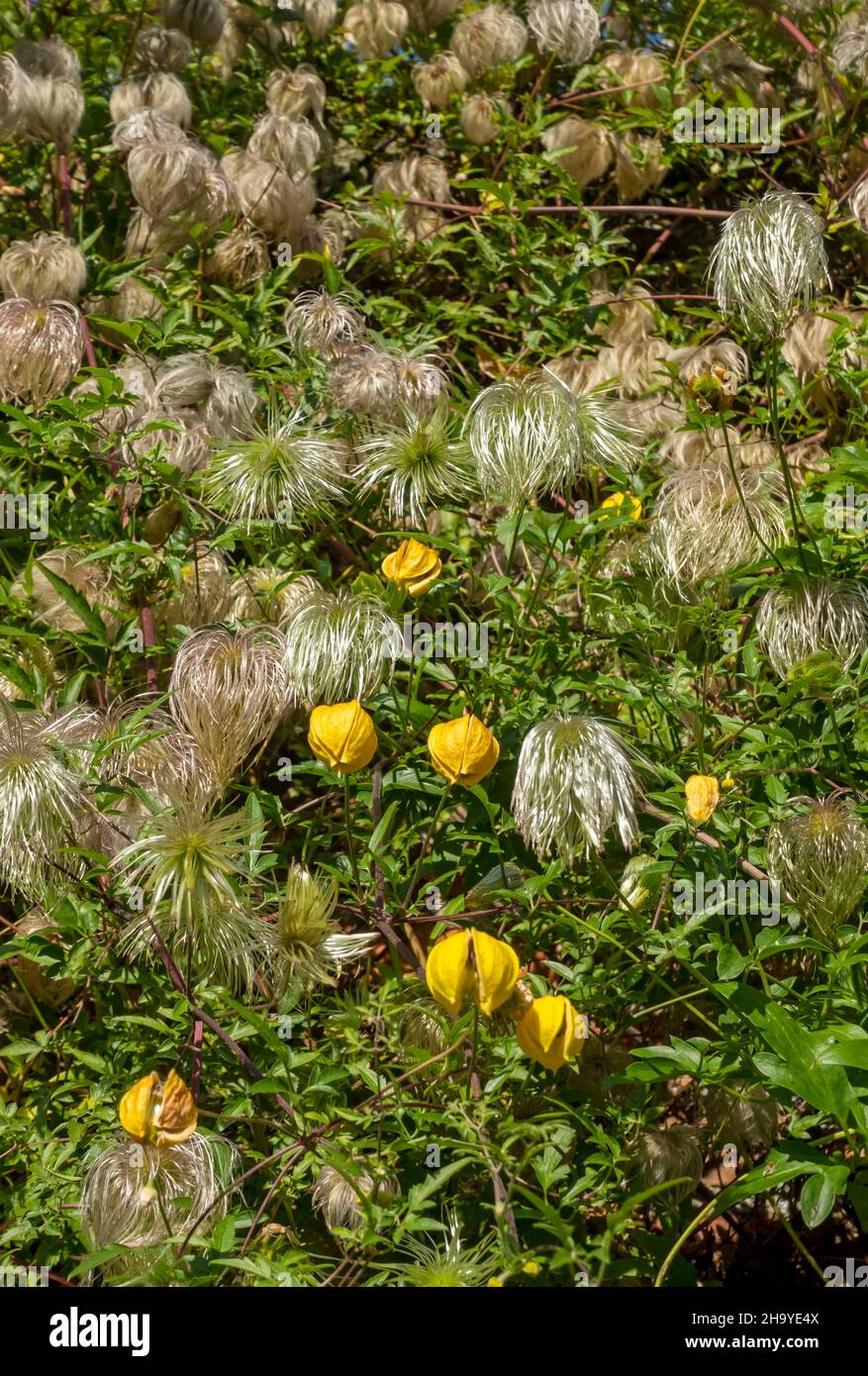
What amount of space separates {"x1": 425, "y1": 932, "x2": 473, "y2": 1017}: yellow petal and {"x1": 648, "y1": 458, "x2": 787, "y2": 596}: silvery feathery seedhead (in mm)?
762

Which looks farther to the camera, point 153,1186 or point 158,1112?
point 153,1186

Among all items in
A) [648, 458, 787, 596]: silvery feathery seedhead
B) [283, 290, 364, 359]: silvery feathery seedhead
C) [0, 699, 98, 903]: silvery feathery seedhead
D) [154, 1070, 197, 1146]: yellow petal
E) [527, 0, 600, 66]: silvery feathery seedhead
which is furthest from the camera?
[527, 0, 600, 66]: silvery feathery seedhead

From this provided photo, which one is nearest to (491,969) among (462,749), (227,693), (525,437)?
(462,749)

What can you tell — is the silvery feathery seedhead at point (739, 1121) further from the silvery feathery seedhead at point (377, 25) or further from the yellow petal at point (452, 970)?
the silvery feathery seedhead at point (377, 25)

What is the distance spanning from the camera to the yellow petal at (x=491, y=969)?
122 cm

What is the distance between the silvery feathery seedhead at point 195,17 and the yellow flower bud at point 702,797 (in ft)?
7.24

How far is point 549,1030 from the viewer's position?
1286mm

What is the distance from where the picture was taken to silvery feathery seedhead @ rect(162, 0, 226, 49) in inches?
110

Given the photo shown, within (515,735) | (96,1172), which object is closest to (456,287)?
(515,735)

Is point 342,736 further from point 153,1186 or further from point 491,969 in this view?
→ point 153,1186

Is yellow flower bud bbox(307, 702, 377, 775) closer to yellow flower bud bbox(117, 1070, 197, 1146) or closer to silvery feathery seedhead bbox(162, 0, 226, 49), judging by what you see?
yellow flower bud bbox(117, 1070, 197, 1146)

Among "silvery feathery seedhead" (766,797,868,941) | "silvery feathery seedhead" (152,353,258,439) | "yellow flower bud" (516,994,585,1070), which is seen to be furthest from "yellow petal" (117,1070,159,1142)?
"silvery feathery seedhead" (152,353,258,439)

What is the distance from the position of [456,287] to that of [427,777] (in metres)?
1.61

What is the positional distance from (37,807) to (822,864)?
949 mm
